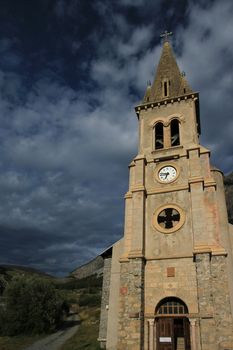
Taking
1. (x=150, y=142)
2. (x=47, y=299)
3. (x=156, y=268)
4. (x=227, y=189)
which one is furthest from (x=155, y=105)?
(x=227, y=189)

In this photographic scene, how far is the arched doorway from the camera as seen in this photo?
50.9ft

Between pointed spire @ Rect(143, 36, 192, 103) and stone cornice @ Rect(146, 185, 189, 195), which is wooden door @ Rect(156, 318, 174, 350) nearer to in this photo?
stone cornice @ Rect(146, 185, 189, 195)

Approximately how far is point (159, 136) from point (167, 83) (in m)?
5.03

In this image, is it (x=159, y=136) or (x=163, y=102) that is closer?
(x=163, y=102)

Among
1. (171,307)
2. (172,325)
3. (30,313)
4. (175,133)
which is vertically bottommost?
(172,325)

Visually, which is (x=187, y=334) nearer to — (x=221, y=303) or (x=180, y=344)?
(x=180, y=344)

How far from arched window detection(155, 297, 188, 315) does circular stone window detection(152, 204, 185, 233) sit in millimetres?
3941

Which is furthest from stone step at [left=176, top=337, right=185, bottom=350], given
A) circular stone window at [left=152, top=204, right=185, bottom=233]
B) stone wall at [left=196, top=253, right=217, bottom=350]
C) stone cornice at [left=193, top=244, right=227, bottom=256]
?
circular stone window at [left=152, top=204, right=185, bottom=233]

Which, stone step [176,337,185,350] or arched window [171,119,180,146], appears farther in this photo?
arched window [171,119,180,146]

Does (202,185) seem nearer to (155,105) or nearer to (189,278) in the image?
(189,278)

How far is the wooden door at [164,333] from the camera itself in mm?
15517

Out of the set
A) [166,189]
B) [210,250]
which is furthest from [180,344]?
[166,189]

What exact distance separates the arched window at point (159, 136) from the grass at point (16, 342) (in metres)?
18.9

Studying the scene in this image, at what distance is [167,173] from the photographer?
20328 mm
